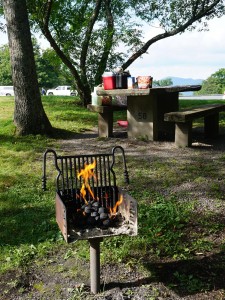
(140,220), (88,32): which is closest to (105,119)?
(140,220)

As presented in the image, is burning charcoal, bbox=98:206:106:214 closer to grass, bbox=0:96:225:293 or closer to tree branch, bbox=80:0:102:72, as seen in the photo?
grass, bbox=0:96:225:293

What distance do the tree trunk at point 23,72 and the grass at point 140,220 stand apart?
5.48ft

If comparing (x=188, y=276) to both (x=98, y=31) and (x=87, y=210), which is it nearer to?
(x=87, y=210)

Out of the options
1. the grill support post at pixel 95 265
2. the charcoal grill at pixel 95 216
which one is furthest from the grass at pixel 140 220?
the charcoal grill at pixel 95 216

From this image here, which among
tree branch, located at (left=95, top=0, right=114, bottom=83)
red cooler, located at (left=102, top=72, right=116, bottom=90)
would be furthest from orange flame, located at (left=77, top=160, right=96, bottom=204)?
tree branch, located at (left=95, top=0, right=114, bottom=83)

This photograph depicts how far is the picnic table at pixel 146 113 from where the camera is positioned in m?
8.02

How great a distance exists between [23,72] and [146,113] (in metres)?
2.80

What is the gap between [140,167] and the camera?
622cm

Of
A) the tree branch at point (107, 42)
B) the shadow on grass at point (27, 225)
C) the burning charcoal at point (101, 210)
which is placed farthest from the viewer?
the tree branch at point (107, 42)

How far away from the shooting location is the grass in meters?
3.57

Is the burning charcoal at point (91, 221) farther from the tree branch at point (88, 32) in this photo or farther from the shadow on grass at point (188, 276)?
the tree branch at point (88, 32)

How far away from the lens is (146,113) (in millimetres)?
8203

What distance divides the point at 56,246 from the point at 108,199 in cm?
74

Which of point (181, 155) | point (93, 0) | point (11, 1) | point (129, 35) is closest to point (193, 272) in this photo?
point (181, 155)
